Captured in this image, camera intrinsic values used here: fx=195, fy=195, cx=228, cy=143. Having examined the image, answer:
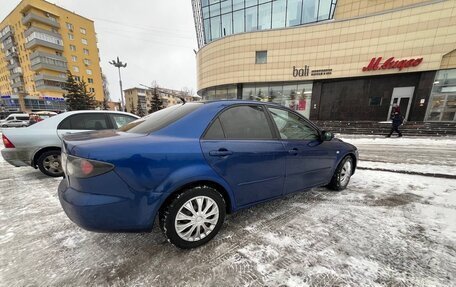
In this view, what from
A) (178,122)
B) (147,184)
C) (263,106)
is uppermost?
(263,106)

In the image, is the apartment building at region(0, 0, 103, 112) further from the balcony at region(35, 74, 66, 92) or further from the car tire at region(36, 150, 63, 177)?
the car tire at region(36, 150, 63, 177)

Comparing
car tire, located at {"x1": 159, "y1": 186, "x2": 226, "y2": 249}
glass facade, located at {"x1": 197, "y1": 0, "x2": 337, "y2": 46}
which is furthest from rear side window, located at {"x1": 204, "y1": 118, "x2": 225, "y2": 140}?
glass facade, located at {"x1": 197, "y1": 0, "x2": 337, "y2": 46}

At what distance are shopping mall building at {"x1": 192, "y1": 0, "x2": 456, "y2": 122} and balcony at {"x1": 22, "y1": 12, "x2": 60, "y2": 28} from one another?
129 ft

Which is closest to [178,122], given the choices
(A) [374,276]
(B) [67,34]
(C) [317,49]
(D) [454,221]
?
(A) [374,276]

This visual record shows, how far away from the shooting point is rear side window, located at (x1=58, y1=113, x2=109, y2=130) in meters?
4.60

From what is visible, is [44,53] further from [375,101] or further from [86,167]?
[375,101]

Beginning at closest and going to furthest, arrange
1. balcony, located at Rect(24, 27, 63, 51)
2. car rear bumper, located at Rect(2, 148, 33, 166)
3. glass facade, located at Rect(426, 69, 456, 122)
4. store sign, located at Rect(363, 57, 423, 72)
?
car rear bumper, located at Rect(2, 148, 33, 166) → glass facade, located at Rect(426, 69, 456, 122) → store sign, located at Rect(363, 57, 423, 72) → balcony, located at Rect(24, 27, 63, 51)

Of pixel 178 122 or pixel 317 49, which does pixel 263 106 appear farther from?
pixel 317 49

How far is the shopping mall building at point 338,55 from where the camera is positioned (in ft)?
53.6

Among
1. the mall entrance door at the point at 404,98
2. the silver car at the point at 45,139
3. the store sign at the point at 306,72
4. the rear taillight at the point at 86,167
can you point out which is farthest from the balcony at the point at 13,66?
the mall entrance door at the point at 404,98

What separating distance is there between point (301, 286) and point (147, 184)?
156 cm

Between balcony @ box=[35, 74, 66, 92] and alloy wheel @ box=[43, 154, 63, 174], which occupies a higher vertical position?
balcony @ box=[35, 74, 66, 92]

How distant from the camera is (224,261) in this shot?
1921 mm

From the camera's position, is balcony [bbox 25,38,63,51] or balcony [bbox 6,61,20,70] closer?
balcony [bbox 25,38,63,51]
